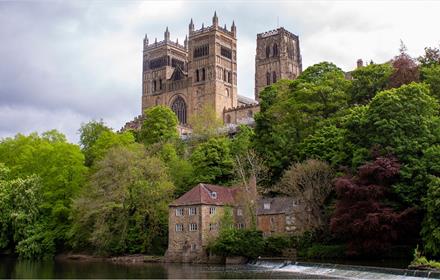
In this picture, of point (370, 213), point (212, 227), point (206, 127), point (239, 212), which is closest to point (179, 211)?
point (212, 227)

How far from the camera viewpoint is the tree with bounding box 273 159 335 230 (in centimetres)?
5412

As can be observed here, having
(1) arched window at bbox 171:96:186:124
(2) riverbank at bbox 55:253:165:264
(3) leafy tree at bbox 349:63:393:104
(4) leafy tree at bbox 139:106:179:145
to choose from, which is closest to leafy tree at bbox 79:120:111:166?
(4) leafy tree at bbox 139:106:179:145

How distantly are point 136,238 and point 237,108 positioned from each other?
77.8 metres

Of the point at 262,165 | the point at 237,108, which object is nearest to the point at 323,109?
the point at 262,165

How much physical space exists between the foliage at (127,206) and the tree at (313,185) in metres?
15.2

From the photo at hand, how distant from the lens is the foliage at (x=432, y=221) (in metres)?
40.4

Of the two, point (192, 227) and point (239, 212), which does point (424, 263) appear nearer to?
point (239, 212)

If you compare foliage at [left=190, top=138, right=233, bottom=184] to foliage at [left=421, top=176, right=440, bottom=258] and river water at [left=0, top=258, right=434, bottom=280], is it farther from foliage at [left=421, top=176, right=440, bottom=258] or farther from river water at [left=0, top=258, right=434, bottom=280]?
foliage at [left=421, top=176, right=440, bottom=258]

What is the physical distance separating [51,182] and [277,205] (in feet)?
95.2

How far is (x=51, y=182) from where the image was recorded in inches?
2832

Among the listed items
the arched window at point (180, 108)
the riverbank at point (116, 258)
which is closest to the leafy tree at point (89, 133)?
the riverbank at point (116, 258)

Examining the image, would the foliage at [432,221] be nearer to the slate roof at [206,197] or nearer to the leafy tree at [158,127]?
the slate roof at [206,197]

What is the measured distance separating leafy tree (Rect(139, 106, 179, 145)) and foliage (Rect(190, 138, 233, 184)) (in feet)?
69.6

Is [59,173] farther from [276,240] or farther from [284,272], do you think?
[284,272]
